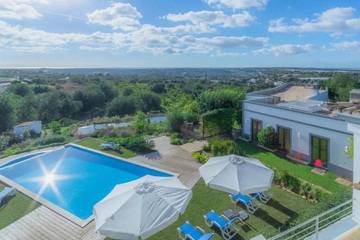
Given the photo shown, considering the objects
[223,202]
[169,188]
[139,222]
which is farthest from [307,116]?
[139,222]

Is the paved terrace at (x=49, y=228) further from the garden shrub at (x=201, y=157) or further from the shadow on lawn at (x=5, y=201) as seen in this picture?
the shadow on lawn at (x=5, y=201)

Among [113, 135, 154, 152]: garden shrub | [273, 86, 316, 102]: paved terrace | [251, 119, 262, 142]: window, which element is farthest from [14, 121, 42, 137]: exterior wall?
[273, 86, 316, 102]: paved terrace

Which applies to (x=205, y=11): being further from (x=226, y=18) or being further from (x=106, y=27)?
(x=106, y=27)

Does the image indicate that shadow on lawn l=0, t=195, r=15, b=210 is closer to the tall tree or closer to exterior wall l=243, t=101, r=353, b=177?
exterior wall l=243, t=101, r=353, b=177

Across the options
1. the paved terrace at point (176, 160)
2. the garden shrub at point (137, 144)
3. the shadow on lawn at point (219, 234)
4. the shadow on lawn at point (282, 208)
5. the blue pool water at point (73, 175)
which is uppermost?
the garden shrub at point (137, 144)

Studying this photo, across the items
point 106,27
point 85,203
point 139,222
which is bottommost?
point 85,203

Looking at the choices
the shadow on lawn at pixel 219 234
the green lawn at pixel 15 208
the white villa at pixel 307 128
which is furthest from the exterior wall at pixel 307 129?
the green lawn at pixel 15 208
